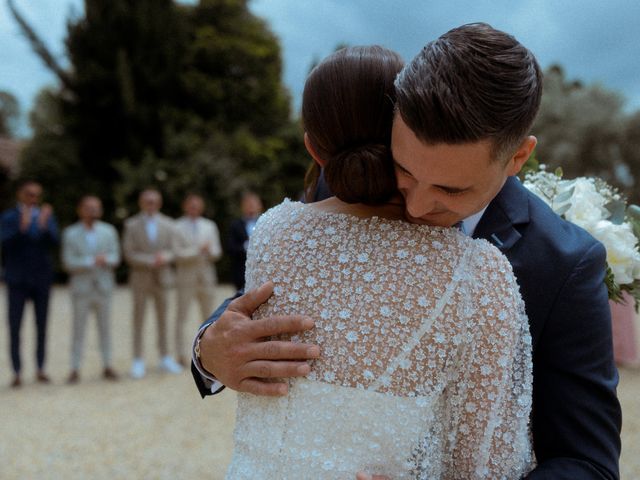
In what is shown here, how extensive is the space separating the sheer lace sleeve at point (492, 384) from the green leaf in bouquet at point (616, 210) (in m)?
0.81

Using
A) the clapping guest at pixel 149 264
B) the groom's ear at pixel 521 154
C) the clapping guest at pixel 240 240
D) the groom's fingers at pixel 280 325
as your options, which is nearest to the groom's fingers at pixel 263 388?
the groom's fingers at pixel 280 325

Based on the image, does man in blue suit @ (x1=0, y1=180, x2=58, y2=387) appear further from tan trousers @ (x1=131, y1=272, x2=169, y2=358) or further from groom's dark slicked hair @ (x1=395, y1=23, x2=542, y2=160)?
groom's dark slicked hair @ (x1=395, y1=23, x2=542, y2=160)

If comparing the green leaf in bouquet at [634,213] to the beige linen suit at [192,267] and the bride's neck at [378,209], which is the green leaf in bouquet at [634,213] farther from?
the beige linen suit at [192,267]

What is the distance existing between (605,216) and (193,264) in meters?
7.44

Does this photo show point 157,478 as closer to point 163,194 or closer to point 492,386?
point 492,386

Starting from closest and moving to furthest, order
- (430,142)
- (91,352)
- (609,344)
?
(430,142) → (609,344) → (91,352)

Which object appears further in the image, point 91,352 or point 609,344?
point 91,352

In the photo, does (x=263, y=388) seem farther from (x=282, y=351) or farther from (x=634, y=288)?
(x=634, y=288)

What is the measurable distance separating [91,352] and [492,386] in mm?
9393

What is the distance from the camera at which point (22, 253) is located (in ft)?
24.7

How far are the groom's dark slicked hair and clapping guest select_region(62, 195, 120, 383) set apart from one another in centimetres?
726

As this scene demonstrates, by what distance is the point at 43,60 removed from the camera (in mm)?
20031

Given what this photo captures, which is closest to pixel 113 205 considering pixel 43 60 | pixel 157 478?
pixel 43 60

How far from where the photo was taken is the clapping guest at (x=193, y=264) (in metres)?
8.59
